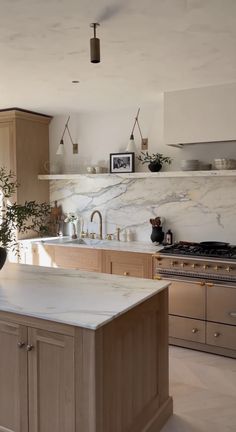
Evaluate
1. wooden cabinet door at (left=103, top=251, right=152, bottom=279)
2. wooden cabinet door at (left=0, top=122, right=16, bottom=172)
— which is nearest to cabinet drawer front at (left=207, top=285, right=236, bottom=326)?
wooden cabinet door at (left=103, top=251, right=152, bottom=279)

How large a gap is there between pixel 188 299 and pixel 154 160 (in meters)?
1.63

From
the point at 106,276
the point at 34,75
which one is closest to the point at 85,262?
the point at 106,276

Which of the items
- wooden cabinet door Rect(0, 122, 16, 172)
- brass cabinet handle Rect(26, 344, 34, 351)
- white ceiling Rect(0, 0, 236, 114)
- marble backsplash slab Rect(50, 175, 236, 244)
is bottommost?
brass cabinet handle Rect(26, 344, 34, 351)

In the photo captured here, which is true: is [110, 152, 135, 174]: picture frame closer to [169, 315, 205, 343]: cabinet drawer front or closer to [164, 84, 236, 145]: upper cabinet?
[164, 84, 236, 145]: upper cabinet

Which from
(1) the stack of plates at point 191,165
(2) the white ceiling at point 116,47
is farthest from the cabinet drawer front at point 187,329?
(2) the white ceiling at point 116,47

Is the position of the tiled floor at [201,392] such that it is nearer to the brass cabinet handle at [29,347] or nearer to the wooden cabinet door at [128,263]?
the wooden cabinet door at [128,263]

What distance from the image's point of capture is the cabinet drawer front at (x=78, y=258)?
4207 millimetres

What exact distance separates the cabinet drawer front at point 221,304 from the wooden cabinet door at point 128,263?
67cm

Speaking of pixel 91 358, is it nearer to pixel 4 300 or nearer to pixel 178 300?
pixel 4 300

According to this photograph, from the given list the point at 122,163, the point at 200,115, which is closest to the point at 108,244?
the point at 122,163

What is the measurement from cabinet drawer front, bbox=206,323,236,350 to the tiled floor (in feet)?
0.43

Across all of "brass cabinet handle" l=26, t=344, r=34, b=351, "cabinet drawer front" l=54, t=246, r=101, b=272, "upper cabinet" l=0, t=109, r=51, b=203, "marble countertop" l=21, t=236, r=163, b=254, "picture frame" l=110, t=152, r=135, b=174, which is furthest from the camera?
"upper cabinet" l=0, t=109, r=51, b=203

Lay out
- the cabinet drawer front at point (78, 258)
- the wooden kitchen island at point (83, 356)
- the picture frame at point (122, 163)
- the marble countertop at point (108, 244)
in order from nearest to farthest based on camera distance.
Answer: the wooden kitchen island at point (83, 356)
the marble countertop at point (108, 244)
the cabinet drawer front at point (78, 258)
the picture frame at point (122, 163)

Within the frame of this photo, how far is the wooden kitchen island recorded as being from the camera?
1.80 m
